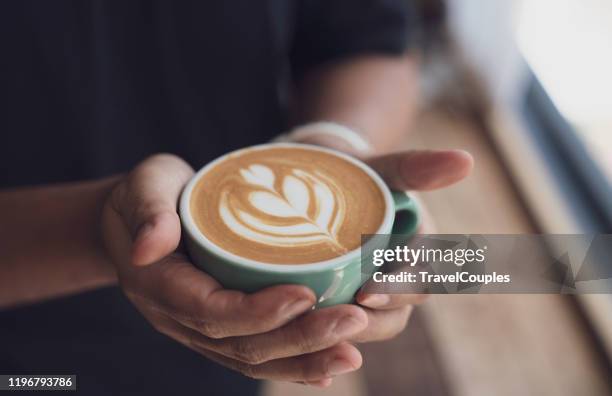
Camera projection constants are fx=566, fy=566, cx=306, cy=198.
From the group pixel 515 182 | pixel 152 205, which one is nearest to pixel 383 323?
pixel 152 205

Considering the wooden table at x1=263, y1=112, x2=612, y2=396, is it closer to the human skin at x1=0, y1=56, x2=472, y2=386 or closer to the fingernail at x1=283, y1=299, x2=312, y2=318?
the human skin at x1=0, y1=56, x2=472, y2=386

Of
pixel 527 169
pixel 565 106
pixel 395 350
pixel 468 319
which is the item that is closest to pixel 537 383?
pixel 468 319

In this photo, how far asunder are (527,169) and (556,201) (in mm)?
194

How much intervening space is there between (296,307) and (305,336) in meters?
0.03

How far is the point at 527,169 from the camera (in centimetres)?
192

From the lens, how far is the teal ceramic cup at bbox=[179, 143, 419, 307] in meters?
0.54

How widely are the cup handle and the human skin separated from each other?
0.08 ft

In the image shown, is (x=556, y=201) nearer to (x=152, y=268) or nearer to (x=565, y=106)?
(x=565, y=106)

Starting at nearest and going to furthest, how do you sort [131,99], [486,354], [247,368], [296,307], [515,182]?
1. [296,307]
2. [247,368]
3. [131,99]
4. [486,354]
5. [515,182]

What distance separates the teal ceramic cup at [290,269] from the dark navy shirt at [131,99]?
0.36 m

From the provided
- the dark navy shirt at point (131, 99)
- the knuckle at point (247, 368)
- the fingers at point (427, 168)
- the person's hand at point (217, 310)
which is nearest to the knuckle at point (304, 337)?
the person's hand at point (217, 310)

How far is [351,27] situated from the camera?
108cm

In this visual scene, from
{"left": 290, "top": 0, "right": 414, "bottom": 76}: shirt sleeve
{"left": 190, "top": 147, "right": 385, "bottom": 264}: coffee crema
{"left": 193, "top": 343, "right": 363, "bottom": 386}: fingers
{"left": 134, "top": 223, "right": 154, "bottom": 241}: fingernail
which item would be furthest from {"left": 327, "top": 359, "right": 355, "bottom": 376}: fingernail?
{"left": 290, "top": 0, "right": 414, "bottom": 76}: shirt sleeve

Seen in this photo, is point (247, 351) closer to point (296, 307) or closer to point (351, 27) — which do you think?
point (296, 307)
